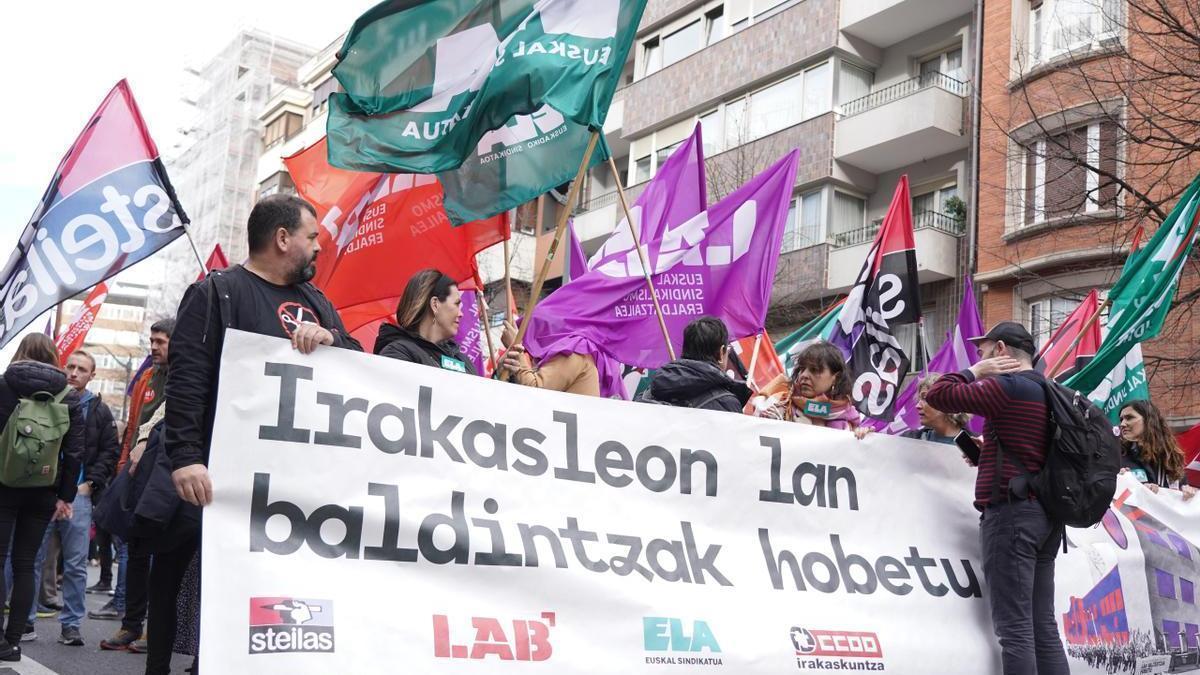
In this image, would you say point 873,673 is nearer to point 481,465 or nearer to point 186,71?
point 481,465

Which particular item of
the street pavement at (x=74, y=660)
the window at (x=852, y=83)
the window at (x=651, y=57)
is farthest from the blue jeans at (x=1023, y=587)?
the window at (x=651, y=57)

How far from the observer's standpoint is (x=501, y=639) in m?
4.26

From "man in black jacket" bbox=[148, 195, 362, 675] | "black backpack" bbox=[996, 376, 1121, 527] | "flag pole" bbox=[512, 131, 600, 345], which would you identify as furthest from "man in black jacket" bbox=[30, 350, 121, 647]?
"black backpack" bbox=[996, 376, 1121, 527]

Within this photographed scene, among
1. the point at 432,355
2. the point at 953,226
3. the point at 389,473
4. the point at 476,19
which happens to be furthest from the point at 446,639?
the point at 953,226

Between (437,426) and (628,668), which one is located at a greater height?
(437,426)

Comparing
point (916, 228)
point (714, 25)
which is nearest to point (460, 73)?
point (916, 228)

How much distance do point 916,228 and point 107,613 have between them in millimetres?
16051

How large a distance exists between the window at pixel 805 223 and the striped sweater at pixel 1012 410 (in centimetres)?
1791

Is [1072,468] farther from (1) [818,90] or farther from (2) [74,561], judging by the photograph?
→ (1) [818,90]

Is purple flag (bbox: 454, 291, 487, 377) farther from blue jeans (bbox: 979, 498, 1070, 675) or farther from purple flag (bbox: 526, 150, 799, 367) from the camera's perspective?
blue jeans (bbox: 979, 498, 1070, 675)

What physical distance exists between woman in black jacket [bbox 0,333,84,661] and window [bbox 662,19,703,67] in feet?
70.3

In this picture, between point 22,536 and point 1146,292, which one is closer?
point 22,536

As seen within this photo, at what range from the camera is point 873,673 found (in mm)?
5094

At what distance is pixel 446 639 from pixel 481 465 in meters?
0.74
